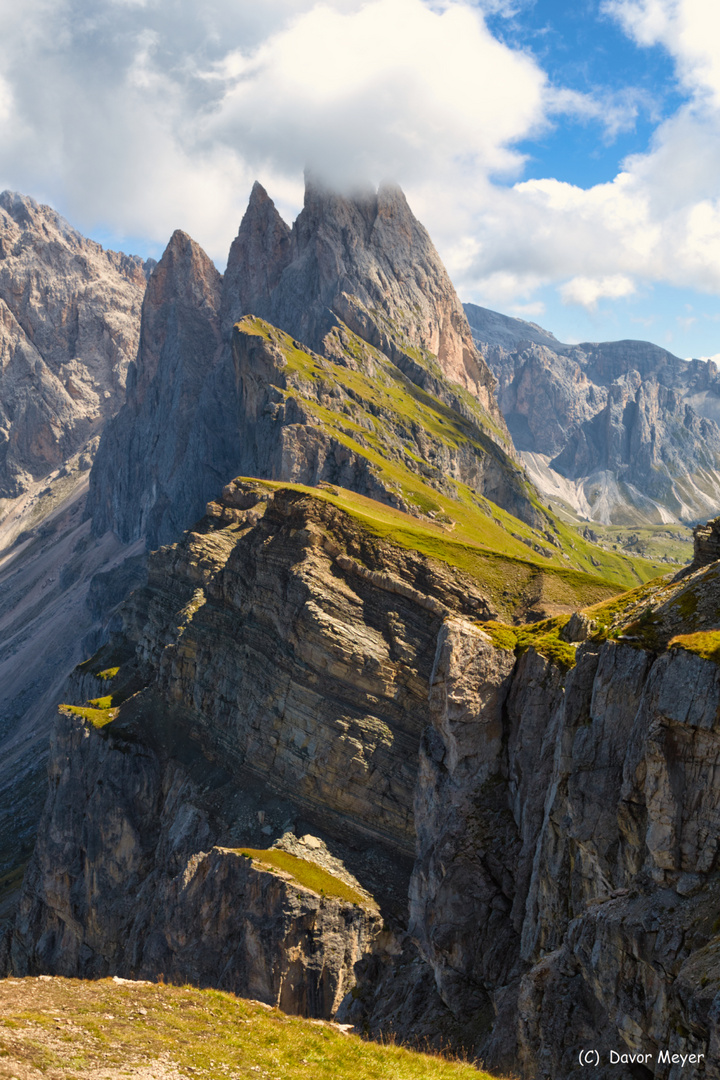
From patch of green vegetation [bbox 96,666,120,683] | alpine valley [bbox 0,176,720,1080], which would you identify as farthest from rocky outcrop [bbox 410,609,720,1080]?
patch of green vegetation [bbox 96,666,120,683]

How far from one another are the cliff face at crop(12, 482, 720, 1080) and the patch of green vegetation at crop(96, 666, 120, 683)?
2.88 feet

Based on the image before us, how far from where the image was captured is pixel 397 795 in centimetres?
6600

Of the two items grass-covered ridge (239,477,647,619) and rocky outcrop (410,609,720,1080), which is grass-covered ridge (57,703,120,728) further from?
rocky outcrop (410,609,720,1080)

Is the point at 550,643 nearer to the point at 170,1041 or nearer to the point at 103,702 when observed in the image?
the point at 170,1041

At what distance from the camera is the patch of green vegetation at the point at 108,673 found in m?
108

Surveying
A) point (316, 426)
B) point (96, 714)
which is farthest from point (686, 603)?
point (316, 426)

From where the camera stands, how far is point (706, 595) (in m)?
28.0

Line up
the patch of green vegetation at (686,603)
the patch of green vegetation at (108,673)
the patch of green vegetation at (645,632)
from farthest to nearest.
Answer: the patch of green vegetation at (108,673) → the patch of green vegetation at (686,603) → the patch of green vegetation at (645,632)

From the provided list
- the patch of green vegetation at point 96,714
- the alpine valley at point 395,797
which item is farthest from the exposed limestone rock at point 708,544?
the patch of green vegetation at point 96,714

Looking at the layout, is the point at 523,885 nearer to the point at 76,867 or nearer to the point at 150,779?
the point at 150,779

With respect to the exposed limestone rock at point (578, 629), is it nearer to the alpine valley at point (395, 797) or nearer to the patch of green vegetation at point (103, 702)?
the alpine valley at point (395, 797)

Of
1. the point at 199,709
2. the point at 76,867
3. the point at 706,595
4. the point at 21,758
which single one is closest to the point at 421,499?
the point at 199,709

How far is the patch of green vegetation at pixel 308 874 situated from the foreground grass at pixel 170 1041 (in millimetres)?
30256

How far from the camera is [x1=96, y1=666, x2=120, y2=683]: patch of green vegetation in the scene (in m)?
108
